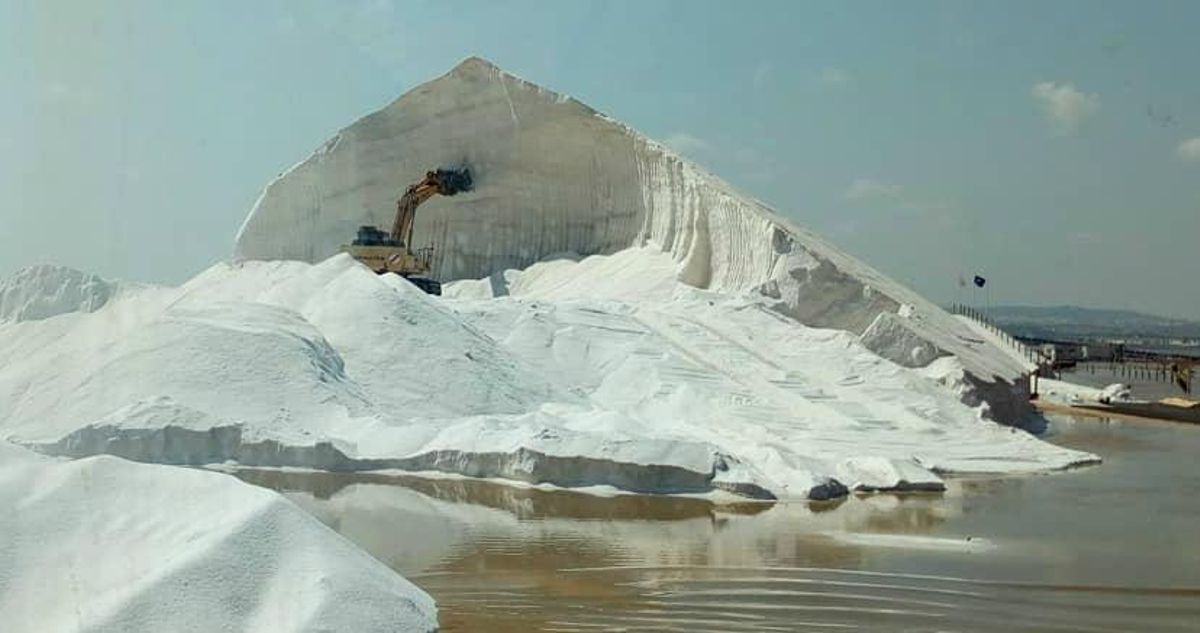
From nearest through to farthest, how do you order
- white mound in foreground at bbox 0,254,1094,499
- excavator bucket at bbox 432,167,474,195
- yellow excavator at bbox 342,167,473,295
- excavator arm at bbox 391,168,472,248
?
white mound in foreground at bbox 0,254,1094,499, yellow excavator at bbox 342,167,473,295, excavator arm at bbox 391,168,472,248, excavator bucket at bbox 432,167,474,195

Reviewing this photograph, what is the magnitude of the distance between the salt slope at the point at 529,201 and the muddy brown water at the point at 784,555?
11922 mm

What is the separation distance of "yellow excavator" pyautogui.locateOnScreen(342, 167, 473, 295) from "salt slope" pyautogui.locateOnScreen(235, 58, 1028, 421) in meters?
0.61

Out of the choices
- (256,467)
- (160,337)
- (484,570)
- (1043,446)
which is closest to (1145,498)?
(1043,446)

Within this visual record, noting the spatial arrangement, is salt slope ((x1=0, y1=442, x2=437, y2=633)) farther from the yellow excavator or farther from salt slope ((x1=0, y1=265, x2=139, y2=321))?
the yellow excavator

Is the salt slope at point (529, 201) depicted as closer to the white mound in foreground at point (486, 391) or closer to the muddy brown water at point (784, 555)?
the white mound in foreground at point (486, 391)

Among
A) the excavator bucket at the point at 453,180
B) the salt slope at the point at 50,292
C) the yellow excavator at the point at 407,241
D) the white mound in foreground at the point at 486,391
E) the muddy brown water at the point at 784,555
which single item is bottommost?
the muddy brown water at the point at 784,555

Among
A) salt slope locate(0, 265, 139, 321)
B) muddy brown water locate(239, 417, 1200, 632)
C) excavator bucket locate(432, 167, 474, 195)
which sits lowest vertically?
muddy brown water locate(239, 417, 1200, 632)

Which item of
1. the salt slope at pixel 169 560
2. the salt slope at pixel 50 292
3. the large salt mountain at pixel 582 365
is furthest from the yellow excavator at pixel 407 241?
the salt slope at pixel 169 560

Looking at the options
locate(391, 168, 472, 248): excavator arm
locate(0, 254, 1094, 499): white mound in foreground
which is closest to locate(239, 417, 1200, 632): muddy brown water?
locate(0, 254, 1094, 499): white mound in foreground

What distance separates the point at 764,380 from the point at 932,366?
13.7ft

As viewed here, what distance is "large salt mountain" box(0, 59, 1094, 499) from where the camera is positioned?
1582 cm

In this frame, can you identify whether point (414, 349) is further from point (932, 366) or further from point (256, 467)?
point (932, 366)

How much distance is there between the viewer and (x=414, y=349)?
19.3m

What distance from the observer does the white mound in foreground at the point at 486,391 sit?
616 inches
